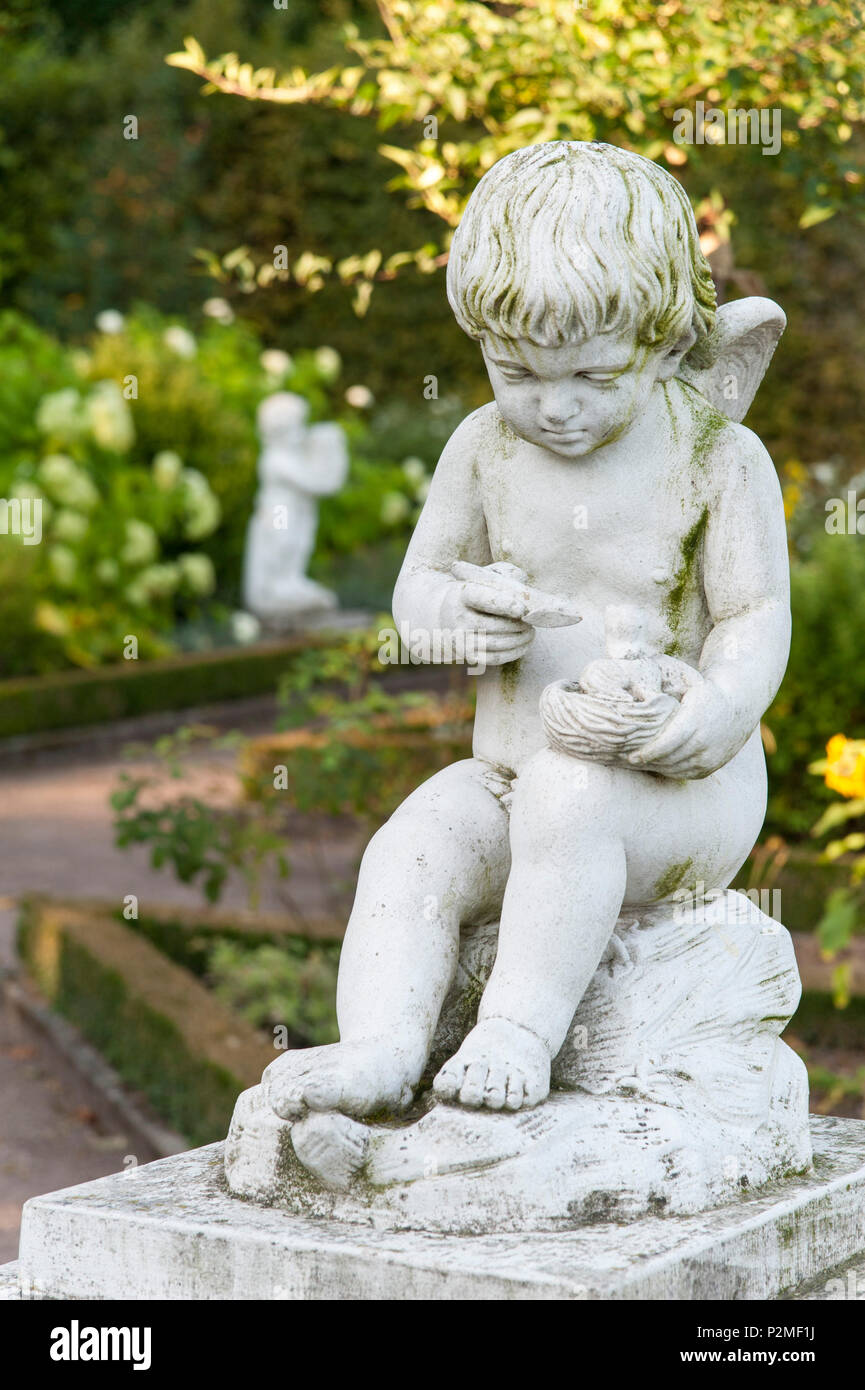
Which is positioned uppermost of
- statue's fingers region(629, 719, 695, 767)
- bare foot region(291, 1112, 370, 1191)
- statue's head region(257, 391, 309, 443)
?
statue's head region(257, 391, 309, 443)

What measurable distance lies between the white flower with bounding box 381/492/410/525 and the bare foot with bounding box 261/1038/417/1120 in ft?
45.0

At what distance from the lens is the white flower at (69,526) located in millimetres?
13133

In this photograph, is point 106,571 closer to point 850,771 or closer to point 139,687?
point 139,687

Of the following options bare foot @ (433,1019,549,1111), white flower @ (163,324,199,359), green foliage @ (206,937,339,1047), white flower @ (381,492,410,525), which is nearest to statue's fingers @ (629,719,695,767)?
bare foot @ (433,1019,549,1111)

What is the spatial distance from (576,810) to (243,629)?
10656mm

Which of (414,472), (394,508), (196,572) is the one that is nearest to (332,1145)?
(196,572)

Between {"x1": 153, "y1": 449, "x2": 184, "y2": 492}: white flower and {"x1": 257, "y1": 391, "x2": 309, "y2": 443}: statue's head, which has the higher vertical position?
{"x1": 257, "y1": 391, "x2": 309, "y2": 443}: statue's head

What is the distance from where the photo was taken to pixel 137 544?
44.0 feet

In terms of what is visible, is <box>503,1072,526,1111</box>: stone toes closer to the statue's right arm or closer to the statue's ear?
the statue's right arm

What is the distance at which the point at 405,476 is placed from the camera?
17281 mm

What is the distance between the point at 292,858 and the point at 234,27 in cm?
1493

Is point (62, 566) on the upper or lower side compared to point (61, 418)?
lower

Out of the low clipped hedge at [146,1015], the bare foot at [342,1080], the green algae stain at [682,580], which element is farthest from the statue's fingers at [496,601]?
the low clipped hedge at [146,1015]

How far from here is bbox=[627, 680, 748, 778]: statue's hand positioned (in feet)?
9.16
